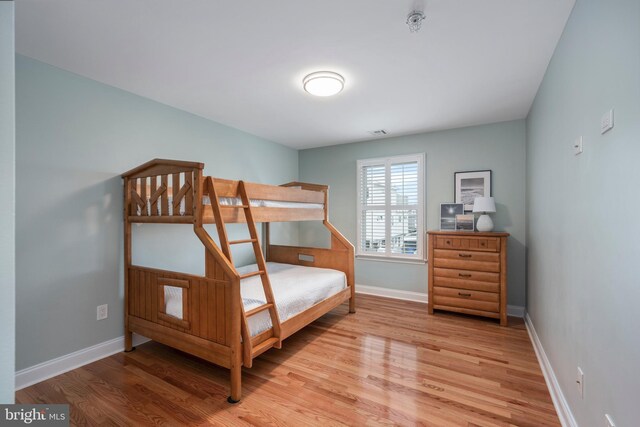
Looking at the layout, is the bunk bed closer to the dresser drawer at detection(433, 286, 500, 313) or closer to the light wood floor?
the light wood floor

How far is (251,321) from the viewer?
2.11 metres

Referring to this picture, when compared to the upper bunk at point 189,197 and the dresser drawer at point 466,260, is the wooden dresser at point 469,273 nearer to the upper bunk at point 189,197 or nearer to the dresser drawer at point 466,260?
the dresser drawer at point 466,260

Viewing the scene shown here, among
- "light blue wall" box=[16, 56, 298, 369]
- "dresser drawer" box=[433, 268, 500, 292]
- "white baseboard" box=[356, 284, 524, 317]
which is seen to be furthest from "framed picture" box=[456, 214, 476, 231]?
"light blue wall" box=[16, 56, 298, 369]

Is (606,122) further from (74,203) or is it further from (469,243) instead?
(74,203)

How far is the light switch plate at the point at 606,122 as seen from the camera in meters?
1.15

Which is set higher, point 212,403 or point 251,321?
point 251,321

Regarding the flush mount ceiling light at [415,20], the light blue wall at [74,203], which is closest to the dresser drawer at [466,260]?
the flush mount ceiling light at [415,20]

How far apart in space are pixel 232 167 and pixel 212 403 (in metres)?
2.65

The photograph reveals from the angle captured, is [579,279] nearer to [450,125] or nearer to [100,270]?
[450,125]

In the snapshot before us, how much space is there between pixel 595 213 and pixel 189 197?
236cm

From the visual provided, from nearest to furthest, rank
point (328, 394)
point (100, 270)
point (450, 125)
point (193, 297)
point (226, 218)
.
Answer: point (328, 394), point (193, 297), point (226, 218), point (100, 270), point (450, 125)

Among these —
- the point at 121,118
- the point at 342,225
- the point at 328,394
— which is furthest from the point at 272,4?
the point at 342,225

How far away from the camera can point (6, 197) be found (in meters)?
0.95

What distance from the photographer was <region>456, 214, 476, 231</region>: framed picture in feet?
12.0
